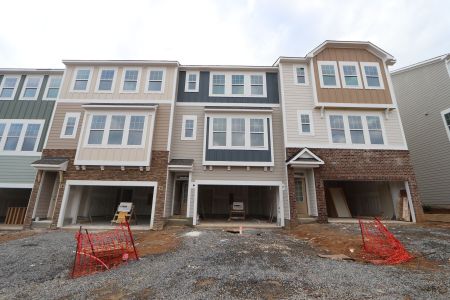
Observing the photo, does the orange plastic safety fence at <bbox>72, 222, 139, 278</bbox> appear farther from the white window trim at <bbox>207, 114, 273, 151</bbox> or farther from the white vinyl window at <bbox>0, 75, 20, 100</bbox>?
the white vinyl window at <bbox>0, 75, 20, 100</bbox>

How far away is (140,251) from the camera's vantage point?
7637 millimetres

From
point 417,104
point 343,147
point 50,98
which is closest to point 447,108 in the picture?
point 417,104

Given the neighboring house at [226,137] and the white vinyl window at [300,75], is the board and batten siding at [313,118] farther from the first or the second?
the neighboring house at [226,137]

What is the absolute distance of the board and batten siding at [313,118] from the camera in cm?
1319

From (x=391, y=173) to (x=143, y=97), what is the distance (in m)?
15.2

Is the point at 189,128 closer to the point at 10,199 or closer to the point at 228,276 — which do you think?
the point at 228,276

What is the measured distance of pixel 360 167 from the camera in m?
12.8

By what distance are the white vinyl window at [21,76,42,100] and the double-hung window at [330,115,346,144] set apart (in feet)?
61.5

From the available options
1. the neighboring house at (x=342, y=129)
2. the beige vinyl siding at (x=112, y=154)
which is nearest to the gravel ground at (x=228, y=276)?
the neighboring house at (x=342, y=129)

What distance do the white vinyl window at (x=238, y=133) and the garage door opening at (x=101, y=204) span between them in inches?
255

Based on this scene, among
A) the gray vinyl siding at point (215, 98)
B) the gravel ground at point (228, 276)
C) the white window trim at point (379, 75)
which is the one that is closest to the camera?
the gravel ground at point (228, 276)

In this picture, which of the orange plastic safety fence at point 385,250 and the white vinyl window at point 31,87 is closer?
the orange plastic safety fence at point 385,250

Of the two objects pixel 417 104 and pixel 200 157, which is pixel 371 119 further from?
pixel 200 157

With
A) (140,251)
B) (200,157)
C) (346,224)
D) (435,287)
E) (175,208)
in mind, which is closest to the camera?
(435,287)
